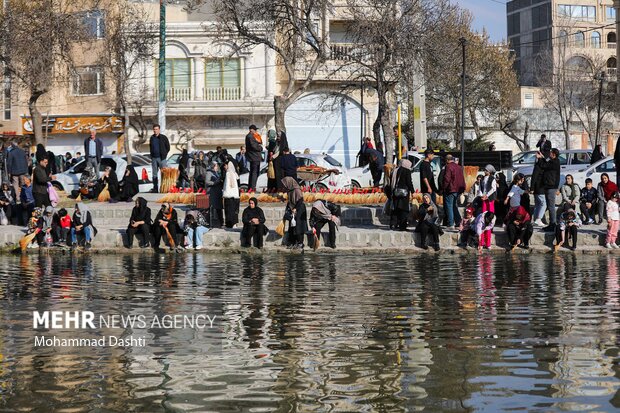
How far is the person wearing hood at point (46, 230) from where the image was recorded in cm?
2259

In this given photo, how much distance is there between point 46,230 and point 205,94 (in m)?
29.1

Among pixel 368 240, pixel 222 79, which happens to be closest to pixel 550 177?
pixel 368 240

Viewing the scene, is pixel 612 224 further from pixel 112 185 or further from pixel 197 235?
pixel 112 185

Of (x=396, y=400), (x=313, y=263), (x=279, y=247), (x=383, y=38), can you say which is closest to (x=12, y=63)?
(x=383, y=38)

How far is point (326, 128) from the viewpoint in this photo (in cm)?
5131

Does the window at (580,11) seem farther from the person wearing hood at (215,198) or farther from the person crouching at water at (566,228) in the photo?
the person crouching at water at (566,228)

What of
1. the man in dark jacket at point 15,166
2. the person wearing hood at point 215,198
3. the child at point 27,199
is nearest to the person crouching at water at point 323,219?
the person wearing hood at point 215,198

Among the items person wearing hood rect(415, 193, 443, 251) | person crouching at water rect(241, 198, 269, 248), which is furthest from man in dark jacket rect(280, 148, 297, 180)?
person wearing hood rect(415, 193, 443, 251)

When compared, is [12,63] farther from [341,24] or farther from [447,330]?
[447,330]

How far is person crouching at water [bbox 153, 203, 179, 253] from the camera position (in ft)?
72.9

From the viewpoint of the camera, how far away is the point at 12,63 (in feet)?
135

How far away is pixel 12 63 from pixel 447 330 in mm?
33239

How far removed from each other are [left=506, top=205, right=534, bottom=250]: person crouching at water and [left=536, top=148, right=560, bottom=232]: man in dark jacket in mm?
948

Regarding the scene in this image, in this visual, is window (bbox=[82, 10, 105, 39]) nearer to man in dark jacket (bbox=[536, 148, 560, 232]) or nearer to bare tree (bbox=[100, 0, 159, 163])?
bare tree (bbox=[100, 0, 159, 163])
